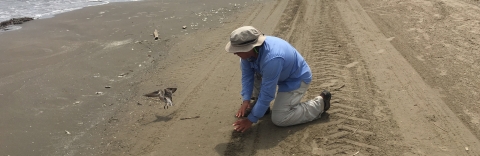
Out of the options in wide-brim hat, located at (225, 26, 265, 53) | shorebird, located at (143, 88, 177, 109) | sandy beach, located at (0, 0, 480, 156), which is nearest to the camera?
wide-brim hat, located at (225, 26, 265, 53)

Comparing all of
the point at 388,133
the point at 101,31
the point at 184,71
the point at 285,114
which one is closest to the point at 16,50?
the point at 101,31

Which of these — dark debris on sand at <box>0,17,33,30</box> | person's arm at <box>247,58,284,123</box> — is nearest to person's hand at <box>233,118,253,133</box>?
person's arm at <box>247,58,284,123</box>

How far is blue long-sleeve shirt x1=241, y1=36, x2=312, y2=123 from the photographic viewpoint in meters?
3.45

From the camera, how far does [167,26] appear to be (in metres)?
7.48

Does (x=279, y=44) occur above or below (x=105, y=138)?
above

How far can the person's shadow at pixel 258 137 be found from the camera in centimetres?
368

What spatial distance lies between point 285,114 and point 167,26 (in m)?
4.22

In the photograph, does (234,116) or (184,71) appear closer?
(234,116)

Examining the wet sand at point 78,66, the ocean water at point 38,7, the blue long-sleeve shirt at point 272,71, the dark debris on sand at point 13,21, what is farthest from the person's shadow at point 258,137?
the ocean water at point 38,7

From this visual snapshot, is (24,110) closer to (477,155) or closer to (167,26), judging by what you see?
(167,26)

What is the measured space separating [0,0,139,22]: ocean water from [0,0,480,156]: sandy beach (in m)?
0.73

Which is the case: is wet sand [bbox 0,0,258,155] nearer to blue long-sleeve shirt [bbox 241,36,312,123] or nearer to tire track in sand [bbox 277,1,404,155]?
blue long-sleeve shirt [bbox 241,36,312,123]

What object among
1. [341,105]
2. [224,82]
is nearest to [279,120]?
[341,105]

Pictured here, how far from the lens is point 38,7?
8.96 m
